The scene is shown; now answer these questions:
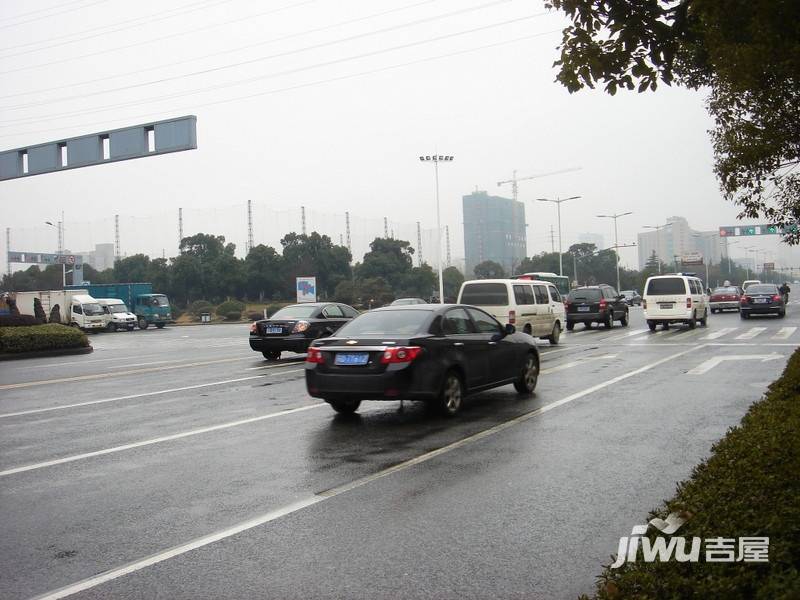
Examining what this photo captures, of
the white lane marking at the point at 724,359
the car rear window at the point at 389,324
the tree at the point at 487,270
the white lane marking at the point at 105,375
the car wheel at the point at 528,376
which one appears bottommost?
the white lane marking at the point at 724,359

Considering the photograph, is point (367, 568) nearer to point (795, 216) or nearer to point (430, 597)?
point (430, 597)

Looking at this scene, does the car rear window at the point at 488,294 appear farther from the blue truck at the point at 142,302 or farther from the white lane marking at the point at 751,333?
the blue truck at the point at 142,302

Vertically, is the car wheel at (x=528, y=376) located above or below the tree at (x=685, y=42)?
below

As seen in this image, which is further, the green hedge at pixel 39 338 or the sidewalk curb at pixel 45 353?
the green hedge at pixel 39 338

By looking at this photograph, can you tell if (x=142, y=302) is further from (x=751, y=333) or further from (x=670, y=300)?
(x=751, y=333)

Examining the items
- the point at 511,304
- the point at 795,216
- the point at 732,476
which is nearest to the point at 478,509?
the point at 732,476

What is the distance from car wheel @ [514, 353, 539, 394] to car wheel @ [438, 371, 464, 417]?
195 cm

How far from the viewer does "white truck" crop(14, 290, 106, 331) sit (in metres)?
46.2

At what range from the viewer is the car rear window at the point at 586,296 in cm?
2986

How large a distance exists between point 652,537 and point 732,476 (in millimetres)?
824

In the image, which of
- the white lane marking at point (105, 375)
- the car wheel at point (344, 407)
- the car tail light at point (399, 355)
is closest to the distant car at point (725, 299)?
the white lane marking at point (105, 375)

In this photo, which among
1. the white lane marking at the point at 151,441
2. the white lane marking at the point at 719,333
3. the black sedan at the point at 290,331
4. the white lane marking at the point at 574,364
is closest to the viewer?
the white lane marking at the point at 151,441

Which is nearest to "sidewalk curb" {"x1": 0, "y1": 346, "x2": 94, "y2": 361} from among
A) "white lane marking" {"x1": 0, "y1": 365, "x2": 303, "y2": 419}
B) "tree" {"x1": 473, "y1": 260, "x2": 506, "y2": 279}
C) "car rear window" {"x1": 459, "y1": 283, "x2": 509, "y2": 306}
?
"white lane marking" {"x1": 0, "y1": 365, "x2": 303, "y2": 419}

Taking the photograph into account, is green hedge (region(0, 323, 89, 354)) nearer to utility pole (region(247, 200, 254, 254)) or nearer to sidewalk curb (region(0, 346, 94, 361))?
sidewalk curb (region(0, 346, 94, 361))
